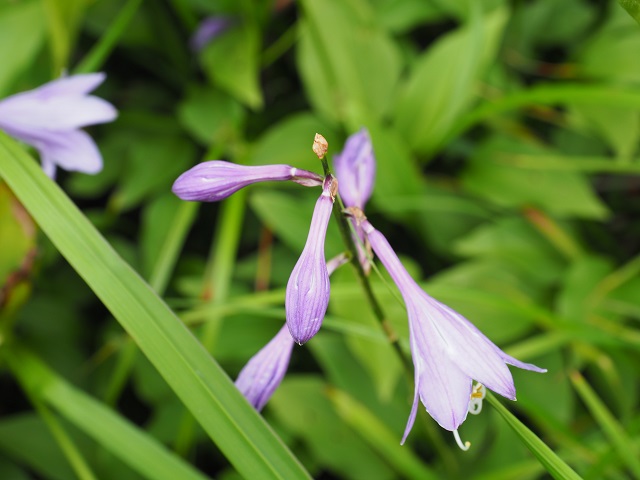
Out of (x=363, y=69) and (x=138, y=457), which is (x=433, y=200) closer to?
(x=363, y=69)

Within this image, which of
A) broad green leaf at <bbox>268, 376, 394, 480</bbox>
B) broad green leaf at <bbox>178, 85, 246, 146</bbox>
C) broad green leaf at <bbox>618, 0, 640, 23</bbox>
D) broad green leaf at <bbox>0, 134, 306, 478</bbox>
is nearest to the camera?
broad green leaf at <bbox>618, 0, 640, 23</bbox>

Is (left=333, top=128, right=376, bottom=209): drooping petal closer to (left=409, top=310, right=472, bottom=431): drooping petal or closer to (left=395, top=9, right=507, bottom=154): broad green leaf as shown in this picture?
(left=409, top=310, right=472, bottom=431): drooping petal

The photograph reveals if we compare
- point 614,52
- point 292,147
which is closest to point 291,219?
point 292,147

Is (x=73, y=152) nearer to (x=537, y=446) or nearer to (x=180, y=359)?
(x=180, y=359)

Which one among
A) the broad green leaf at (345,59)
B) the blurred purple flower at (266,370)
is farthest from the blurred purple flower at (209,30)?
the blurred purple flower at (266,370)

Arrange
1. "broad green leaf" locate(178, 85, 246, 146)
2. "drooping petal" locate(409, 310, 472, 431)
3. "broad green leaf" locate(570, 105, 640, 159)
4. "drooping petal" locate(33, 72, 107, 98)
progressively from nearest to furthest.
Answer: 1. "drooping petal" locate(409, 310, 472, 431)
2. "drooping petal" locate(33, 72, 107, 98)
3. "broad green leaf" locate(570, 105, 640, 159)
4. "broad green leaf" locate(178, 85, 246, 146)

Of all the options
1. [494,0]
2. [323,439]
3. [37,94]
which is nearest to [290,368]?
[323,439]

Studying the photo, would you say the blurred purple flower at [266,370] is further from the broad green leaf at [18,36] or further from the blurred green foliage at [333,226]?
the broad green leaf at [18,36]

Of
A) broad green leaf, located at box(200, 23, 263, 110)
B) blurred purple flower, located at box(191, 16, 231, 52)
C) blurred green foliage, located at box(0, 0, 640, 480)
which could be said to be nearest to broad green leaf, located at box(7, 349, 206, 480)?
blurred green foliage, located at box(0, 0, 640, 480)
